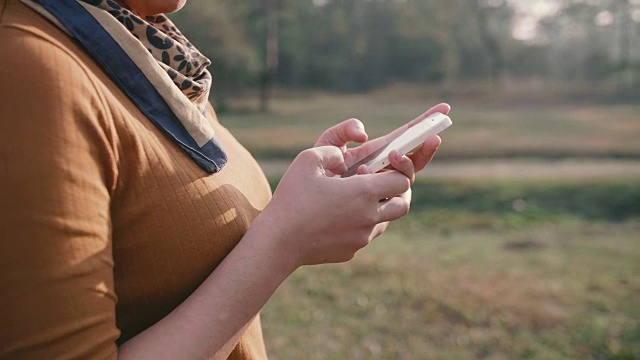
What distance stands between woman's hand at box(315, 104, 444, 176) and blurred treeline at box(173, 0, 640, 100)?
Answer: 1753cm

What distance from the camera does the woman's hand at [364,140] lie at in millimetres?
1185

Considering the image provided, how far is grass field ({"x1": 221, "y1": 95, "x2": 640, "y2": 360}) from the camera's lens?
14.0ft

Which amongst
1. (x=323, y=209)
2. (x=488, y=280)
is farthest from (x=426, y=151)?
(x=488, y=280)

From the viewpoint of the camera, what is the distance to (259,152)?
13.3 m

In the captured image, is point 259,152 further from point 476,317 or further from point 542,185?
point 476,317

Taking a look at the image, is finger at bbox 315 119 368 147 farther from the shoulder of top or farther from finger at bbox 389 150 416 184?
the shoulder of top

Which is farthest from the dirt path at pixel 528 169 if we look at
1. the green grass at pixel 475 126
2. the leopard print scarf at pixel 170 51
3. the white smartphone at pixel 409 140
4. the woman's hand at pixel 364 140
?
the leopard print scarf at pixel 170 51

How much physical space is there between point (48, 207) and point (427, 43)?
65.6ft

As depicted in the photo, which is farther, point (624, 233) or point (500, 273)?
point (624, 233)

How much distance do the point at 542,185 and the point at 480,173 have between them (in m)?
1.32

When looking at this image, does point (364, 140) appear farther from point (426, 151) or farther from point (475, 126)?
point (475, 126)

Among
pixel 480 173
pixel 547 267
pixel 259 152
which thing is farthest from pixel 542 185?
pixel 259 152

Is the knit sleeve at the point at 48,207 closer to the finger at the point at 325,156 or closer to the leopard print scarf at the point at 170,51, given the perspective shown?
the leopard print scarf at the point at 170,51

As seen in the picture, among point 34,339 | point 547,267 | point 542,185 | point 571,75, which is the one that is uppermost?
point 34,339
